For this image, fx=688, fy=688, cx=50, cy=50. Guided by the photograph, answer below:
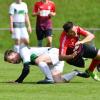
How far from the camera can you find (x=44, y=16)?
2061 centimetres

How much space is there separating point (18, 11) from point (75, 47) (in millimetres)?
6704

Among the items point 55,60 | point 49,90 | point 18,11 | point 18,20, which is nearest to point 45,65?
point 55,60

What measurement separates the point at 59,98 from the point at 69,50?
2.81 meters

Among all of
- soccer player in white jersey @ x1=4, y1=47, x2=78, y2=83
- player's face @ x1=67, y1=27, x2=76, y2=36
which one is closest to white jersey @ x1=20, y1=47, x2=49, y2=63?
soccer player in white jersey @ x1=4, y1=47, x2=78, y2=83

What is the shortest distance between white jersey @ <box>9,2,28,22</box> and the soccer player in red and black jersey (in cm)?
637

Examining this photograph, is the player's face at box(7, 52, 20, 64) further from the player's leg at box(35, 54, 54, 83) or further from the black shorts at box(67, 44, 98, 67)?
the black shorts at box(67, 44, 98, 67)

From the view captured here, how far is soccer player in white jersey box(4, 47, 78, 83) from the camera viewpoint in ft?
43.9

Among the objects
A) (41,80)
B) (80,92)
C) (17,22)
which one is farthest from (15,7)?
(80,92)

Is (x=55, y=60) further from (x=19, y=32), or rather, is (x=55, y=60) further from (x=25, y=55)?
(x=19, y=32)

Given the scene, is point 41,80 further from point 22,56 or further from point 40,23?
point 40,23

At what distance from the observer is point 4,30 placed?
2777 centimetres

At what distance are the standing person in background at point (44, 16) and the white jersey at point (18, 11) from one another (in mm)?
396

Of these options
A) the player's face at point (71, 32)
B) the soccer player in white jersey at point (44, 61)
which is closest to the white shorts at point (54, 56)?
the soccer player in white jersey at point (44, 61)

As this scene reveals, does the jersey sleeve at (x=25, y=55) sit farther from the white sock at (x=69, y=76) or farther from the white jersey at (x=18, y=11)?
the white jersey at (x=18, y=11)
